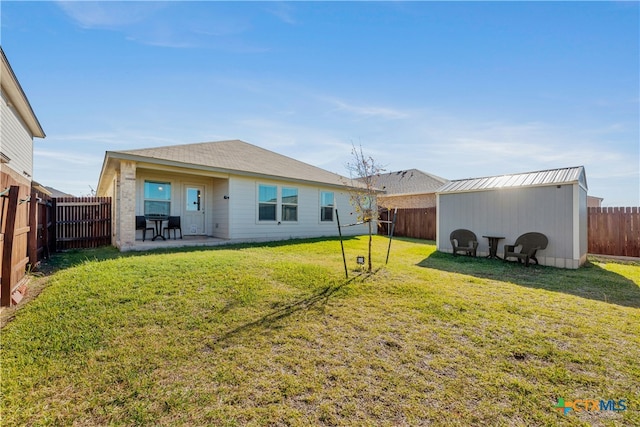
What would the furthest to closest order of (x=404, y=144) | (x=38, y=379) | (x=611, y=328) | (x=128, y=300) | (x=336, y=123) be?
1. (x=404, y=144)
2. (x=336, y=123)
3. (x=128, y=300)
4. (x=611, y=328)
5. (x=38, y=379)

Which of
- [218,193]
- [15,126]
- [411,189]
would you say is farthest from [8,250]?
[411,189]

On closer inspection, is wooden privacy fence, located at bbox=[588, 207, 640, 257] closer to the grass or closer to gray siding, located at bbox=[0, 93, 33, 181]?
the grass

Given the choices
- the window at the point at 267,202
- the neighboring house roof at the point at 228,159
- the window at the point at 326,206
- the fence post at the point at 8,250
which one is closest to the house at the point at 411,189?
the window at the point at 326,206

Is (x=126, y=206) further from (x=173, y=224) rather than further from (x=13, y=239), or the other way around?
(x=13, y=239)

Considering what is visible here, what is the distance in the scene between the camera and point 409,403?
2.16 m

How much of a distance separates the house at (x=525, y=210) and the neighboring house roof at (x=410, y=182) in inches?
353

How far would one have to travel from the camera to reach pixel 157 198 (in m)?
10.3

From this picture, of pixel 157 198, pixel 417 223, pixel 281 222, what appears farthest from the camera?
pixel 417 223

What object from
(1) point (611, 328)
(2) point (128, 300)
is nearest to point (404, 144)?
(1) point (611, 328)

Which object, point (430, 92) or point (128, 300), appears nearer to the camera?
point (128, 300)

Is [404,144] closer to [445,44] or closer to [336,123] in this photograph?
[336,123]

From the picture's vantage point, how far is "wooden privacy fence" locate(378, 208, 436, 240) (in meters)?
14.5

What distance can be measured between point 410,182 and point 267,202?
13677 millimetres

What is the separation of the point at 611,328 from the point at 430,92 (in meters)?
7.00
